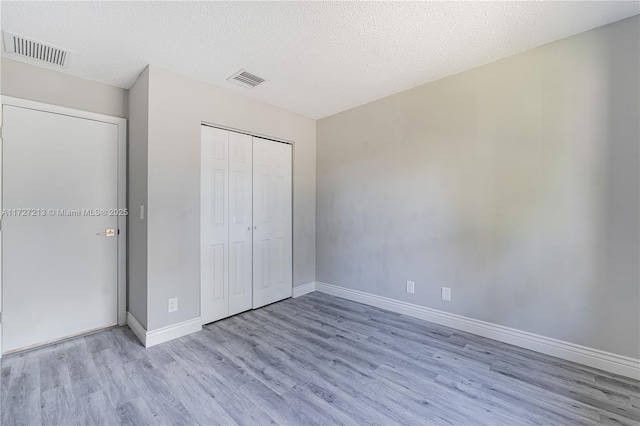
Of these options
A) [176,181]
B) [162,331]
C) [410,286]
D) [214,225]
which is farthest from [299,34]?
[162,331]

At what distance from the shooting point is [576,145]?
2.05 m

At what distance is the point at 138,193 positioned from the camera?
8.34 feet

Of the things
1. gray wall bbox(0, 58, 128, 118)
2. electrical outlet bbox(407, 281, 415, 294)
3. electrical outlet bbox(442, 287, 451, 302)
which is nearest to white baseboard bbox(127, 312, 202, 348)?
gray wall bbox(0, 58, 128, 118)

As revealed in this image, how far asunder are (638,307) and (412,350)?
60.6 inches

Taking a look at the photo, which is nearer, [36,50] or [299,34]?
[299,34]

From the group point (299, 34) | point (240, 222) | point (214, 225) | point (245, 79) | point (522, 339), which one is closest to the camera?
point (299, 34)

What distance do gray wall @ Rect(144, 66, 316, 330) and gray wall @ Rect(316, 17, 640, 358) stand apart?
1.79m

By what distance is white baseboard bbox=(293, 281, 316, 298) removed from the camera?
12.0 feet

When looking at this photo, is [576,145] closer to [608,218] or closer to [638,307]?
[608,218]

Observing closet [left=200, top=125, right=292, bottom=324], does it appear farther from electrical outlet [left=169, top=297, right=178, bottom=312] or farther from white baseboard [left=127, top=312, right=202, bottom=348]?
electrical outlet [left=169, top=297, right=178, bottom=312]

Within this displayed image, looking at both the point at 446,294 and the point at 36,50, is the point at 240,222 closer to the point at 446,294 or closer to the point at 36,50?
the point at 36,50

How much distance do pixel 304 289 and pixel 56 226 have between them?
269 centimetres

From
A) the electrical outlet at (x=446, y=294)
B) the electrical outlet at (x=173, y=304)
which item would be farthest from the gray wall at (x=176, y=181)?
the electrical outlet at (x=446, y=294)

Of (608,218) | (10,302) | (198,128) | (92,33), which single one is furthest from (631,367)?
(10,302)
